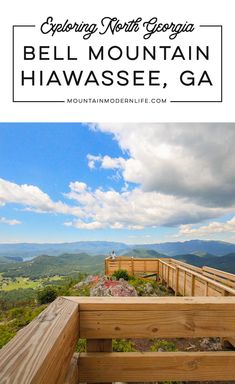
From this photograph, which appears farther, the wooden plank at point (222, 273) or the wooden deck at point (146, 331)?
the wooden plank at point (222, 273)

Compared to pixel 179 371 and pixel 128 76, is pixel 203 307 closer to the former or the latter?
pixel 179 371

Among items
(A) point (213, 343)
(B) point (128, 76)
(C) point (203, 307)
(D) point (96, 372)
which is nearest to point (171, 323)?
(C) point (203, 307)

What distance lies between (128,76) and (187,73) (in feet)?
5.49

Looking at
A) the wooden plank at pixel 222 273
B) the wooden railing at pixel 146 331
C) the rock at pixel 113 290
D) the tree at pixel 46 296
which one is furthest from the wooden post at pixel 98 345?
the tree at pixel 46 296

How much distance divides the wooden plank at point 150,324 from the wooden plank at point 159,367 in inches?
5.2

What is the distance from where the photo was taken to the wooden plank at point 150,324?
4.80ft

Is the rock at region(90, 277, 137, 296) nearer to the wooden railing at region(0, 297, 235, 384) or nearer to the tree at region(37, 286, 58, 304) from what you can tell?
the tree at region(37, 286, 58, 304)

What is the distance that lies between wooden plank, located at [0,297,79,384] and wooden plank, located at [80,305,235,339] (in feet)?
0.35

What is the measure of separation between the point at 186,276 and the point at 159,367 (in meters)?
7.98

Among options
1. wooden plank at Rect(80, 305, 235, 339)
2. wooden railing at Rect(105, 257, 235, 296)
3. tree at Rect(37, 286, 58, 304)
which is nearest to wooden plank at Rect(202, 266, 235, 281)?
wooden railing at Rect(105, 257, 235, 296)

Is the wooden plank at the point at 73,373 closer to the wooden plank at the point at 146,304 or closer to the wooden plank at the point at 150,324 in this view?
the wooden plank at the point at 150,324

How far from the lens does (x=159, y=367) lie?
1.50 metres

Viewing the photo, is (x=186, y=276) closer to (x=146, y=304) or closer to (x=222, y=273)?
(x=222, y=273)

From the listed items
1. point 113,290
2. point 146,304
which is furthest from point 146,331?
point 113,290
